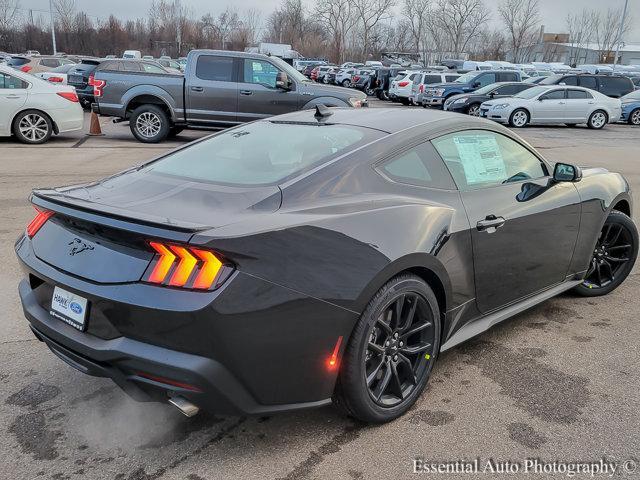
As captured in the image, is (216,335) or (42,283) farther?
(42,283)


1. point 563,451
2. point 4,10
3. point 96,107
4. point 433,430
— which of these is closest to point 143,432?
point 433,430

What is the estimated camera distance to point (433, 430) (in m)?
2.90

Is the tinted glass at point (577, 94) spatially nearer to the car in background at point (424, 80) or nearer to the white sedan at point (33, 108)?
the car in background at point (424, 80)

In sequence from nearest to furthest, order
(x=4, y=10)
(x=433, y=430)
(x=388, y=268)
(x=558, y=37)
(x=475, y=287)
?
1. (x=388, y=268)
2. (x=433, y=430)
3. (x=475, y=287)
4. (x=4, y=10)
5. (x=558, y=37)

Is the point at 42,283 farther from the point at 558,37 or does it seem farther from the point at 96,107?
the point at 558,37

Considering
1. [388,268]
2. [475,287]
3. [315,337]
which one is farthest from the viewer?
[475,287]

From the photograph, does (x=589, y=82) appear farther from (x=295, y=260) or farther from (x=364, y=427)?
(x=295, y=260)

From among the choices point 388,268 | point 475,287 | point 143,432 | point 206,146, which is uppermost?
point 206,146

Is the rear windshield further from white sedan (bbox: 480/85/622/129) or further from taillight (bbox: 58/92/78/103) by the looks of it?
white sedan (bbox: 480/85/622/129)

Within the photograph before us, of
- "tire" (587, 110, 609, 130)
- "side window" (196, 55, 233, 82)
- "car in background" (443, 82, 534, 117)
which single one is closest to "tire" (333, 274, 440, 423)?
"side window" (196, 55, 233, 82)

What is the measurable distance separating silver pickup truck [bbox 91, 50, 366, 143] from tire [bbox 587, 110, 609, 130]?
39.1 ft

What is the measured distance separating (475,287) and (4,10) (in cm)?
8179

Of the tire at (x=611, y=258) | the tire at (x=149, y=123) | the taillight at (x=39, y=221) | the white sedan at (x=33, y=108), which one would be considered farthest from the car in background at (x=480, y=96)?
the taillight at (x=39, y=221)

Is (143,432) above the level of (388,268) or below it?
below
